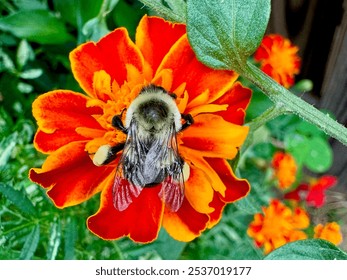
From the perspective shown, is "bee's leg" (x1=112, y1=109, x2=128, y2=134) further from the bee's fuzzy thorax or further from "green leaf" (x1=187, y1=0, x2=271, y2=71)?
"green leaf" (x1=187, y1=0, x2=271, y2=71)

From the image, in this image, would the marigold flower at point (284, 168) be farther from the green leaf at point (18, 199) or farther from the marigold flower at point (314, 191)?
the green leaf at point (18, 199)

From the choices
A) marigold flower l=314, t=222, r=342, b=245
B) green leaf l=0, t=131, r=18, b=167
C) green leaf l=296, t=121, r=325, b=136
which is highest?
green leaf l=0, t=131, r=18, b=167

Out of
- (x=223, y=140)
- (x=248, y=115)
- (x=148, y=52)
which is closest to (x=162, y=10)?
(x=148, y=52)

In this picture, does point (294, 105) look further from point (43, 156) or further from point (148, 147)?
point (43, 156)

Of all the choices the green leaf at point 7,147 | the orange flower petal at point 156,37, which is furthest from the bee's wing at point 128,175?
the green leaf at point 7,147

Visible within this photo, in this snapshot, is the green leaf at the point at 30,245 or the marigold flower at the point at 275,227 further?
the marigold flower at the point at 275,227

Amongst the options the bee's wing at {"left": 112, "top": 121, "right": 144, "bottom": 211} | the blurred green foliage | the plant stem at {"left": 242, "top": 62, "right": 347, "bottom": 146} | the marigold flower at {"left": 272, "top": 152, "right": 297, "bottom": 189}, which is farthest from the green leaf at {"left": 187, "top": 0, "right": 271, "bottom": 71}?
the marigold flower at {"left": 272, "top": 152, "right": 297, "bottom": 189}

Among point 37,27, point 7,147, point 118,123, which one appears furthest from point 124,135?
point 37,27
